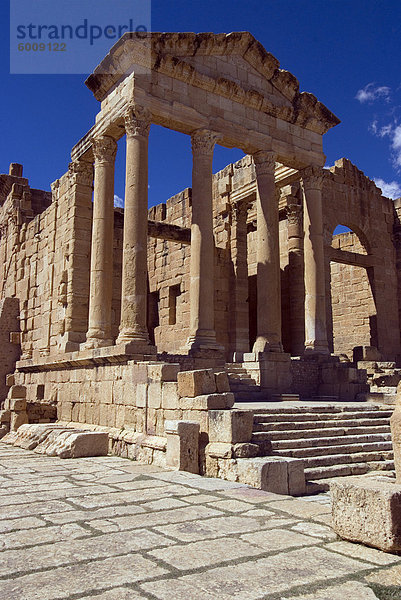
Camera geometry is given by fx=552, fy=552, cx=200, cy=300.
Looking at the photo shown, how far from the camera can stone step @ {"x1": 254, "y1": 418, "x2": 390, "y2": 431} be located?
8.79m

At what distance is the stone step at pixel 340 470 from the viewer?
7625mm

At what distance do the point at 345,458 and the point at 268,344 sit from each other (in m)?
6.07

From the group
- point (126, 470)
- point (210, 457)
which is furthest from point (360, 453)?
point (126, 470)

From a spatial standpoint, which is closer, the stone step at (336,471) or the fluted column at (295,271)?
the stone step at (336,471)

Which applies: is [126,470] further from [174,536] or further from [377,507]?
[377,507]

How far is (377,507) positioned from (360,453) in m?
4.87

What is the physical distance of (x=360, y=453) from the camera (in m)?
8.81

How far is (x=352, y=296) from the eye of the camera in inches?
889

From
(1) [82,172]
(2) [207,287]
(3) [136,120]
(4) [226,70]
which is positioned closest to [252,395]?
(2) [207,287]

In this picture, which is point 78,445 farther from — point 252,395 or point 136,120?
point 136,120

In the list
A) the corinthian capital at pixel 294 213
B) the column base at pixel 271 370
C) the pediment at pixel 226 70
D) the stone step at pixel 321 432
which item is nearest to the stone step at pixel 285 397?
the column base at pixel 271 370

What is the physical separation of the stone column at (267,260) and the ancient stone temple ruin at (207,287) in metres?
0.04

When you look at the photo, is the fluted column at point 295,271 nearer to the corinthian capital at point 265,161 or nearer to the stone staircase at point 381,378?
the stone staircase at point 381,378

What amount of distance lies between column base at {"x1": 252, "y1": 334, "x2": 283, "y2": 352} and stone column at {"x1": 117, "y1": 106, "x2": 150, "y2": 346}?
3.42 meters
